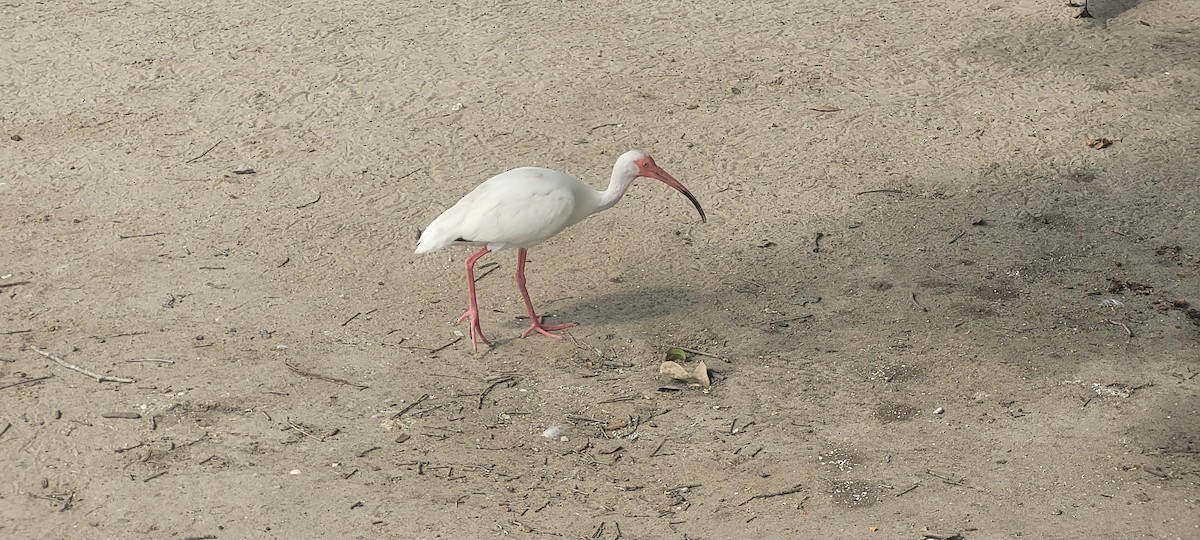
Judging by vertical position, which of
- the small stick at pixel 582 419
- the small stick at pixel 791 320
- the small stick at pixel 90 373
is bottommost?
the small stick at pixel 791 320

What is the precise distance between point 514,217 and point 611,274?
2.90 ft

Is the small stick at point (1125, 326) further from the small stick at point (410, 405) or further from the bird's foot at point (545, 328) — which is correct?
the small stick at point (410, 405)

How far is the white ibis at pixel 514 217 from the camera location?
5.41m

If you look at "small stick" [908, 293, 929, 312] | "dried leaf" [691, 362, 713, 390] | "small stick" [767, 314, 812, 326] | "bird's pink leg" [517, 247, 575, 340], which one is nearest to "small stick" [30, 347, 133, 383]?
"bird's pink leg" [517, 247, 575, 340]

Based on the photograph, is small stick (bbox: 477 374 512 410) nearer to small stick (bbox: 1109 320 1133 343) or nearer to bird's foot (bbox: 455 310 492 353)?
bird's foot (bbox: 455 310 492 353)

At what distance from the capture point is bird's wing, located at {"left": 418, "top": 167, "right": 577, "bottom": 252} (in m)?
5.41

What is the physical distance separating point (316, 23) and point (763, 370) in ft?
15.7

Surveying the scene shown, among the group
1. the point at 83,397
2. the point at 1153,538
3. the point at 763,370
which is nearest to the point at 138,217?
the point at 83,397

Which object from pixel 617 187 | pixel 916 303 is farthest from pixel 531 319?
pixel 916 303

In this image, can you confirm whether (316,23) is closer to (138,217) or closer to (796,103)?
(138,217)

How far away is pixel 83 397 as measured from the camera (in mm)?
5078

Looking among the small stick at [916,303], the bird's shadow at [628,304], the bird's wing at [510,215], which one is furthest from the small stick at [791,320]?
the bird's wing at [510,215]

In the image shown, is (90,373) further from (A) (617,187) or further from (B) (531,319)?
(A) (617,187)

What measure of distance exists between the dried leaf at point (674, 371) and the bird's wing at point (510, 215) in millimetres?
786
